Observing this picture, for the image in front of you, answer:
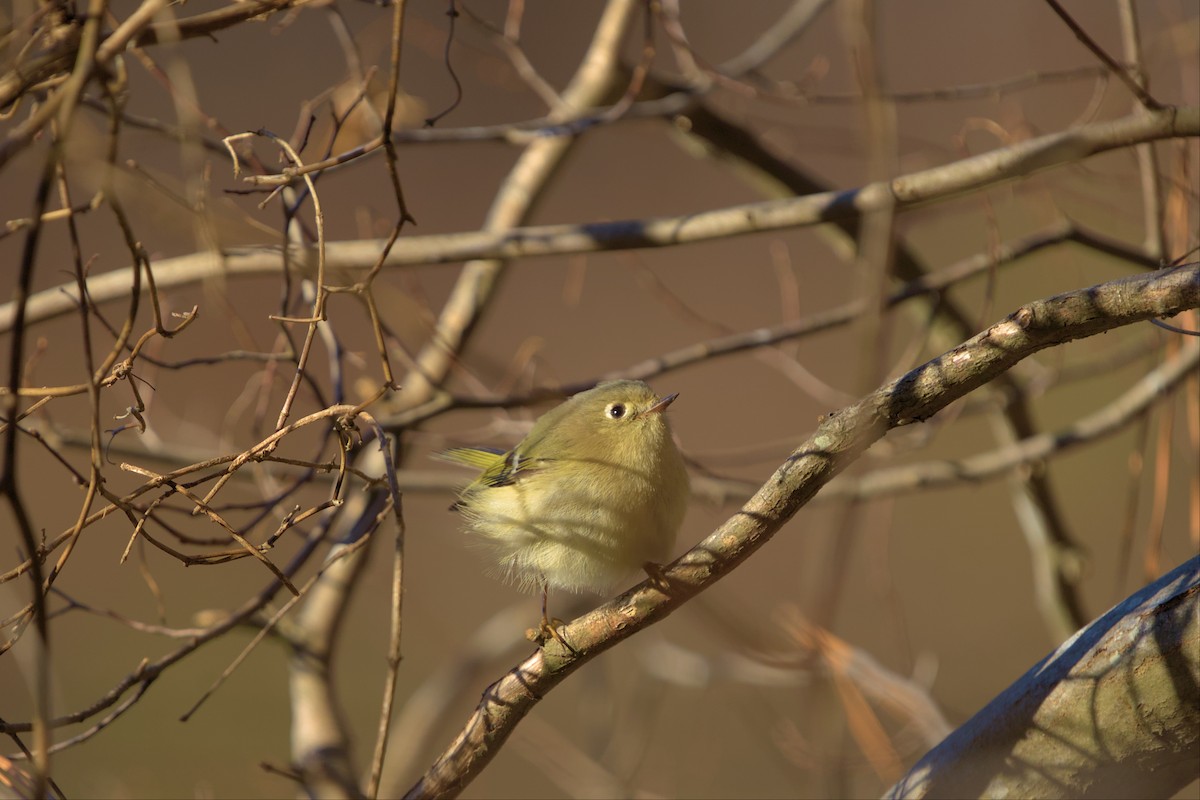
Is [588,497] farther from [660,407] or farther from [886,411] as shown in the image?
[886,411]

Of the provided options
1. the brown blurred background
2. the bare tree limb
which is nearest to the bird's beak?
the bare tree limb

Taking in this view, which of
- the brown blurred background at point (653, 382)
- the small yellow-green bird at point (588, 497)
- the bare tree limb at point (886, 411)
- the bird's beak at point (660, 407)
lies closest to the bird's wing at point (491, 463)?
the small yellow-green bird at point (588, 497)

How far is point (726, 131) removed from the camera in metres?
2.19

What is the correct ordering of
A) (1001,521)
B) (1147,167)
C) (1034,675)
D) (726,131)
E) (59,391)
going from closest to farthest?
(59,391) < (1034,675) < (1147,167) < (726,131) < (1001,521)

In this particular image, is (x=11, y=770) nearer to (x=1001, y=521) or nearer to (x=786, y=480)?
(x=786, y=480)

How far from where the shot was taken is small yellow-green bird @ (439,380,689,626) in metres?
1.64

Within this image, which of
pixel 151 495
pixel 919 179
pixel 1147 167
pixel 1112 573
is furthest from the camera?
pixel 1112 573

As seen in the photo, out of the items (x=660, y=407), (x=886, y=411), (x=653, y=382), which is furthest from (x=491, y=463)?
(x=653, y=382)

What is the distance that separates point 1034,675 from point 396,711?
12.9 ft

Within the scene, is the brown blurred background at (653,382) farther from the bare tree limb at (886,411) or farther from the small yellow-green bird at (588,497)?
the bare tree limb at (886,411)

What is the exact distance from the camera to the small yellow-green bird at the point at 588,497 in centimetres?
164

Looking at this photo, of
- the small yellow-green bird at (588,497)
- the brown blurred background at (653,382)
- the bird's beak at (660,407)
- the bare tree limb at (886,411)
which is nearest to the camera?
the bare tree limb at (886,411)

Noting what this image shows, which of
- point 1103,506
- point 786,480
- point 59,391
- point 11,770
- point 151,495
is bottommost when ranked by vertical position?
point 786,480

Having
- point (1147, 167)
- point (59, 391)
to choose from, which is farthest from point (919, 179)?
point (59, 391)
